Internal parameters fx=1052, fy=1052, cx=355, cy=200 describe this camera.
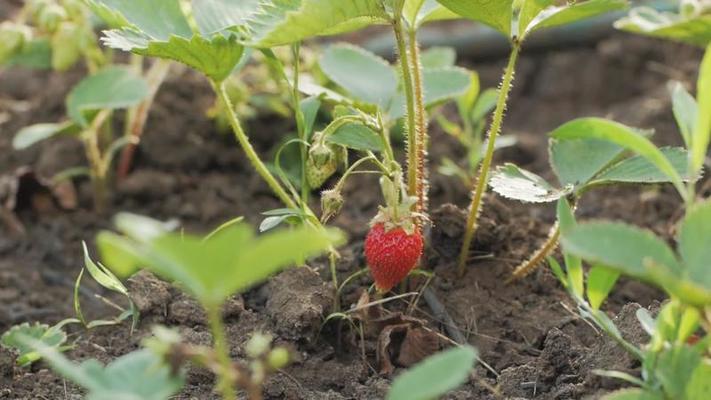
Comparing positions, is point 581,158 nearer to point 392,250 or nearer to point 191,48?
point 392,250

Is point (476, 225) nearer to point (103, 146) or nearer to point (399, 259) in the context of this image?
point (399, 259)

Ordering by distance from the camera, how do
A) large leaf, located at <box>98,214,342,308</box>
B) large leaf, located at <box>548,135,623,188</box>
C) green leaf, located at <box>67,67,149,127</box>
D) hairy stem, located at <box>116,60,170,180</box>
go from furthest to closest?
hairy stem, located at <box>116,60,170,180</box>
green leaf, located at <box>67,67,149,127</box>
large leaf, located at <box>548,135,623,188</box>
large leaf, located at <box>98,214,342,308</box>

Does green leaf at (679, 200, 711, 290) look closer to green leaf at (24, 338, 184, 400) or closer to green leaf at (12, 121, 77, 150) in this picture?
green leaf at (24, 338, 184, 400)

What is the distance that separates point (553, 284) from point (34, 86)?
5.83 ft

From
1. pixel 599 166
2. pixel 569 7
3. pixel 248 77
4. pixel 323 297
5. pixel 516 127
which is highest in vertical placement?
pixel 569 7

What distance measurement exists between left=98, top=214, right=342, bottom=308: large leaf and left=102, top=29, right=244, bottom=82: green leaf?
0.62 m

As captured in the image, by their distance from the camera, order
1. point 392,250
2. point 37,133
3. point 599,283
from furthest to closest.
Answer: point 37,133 < point 392,250 < point 599,283

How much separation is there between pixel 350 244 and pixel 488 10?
67cm

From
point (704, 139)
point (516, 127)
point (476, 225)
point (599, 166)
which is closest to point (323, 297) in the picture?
point (476, 225)

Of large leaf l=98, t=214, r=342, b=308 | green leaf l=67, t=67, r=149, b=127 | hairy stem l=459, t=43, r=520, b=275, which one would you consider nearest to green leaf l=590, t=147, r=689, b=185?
hairy stem l=459, t=43, r=520, b=275

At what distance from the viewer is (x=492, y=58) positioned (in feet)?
10.9

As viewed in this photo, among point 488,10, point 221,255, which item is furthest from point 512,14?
point 221,255

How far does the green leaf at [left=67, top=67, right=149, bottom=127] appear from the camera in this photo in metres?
2.26

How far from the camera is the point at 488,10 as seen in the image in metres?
1.49
